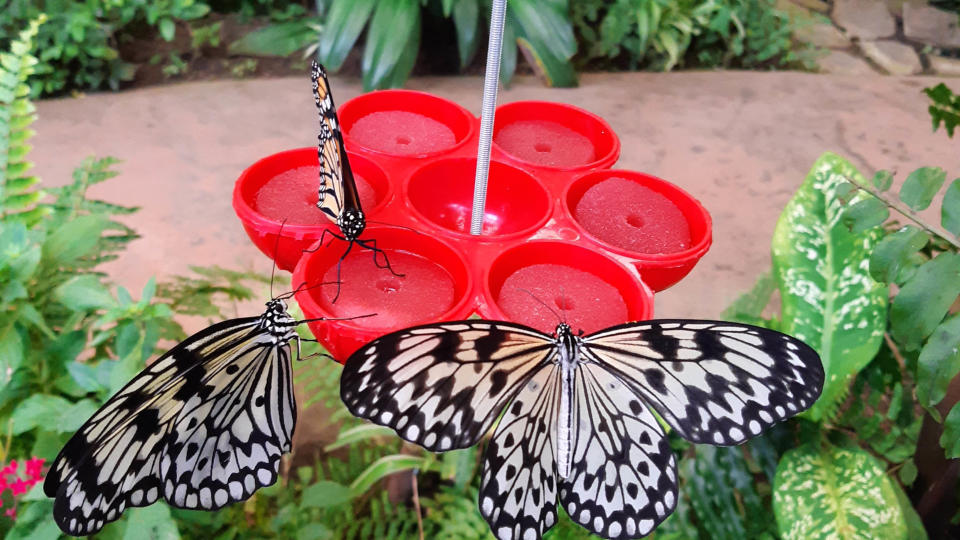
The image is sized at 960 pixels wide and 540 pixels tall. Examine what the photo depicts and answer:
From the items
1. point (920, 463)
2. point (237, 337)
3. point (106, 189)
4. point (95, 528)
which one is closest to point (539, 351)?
point (237, 337)

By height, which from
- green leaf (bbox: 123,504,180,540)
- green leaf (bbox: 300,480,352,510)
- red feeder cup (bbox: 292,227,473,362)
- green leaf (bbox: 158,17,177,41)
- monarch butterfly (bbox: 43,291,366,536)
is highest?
red feeder cup (bbox: 292,227,473,362)

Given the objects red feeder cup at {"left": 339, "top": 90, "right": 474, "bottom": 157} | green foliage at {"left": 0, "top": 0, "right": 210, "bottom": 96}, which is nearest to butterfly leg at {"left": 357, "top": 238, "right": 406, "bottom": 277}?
red feeder cup at {"left": 339, "top": 90, "right": 474, "bottom": 157}

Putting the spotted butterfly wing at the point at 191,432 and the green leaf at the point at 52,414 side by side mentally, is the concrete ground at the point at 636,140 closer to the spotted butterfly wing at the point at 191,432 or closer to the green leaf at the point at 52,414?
the green leaf at the point at 52,414

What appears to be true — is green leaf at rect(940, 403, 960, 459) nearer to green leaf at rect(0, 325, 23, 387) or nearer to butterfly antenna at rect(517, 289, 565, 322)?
butterfly antenna at rect(517, 289, 565, 322)

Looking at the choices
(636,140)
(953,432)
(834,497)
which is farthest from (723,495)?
(636,140)

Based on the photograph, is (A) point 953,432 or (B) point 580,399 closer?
(B) point 580,399

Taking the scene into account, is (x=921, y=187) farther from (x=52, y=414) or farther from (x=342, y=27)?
(x=342, y=27)

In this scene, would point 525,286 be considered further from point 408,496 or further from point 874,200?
point 408,496
